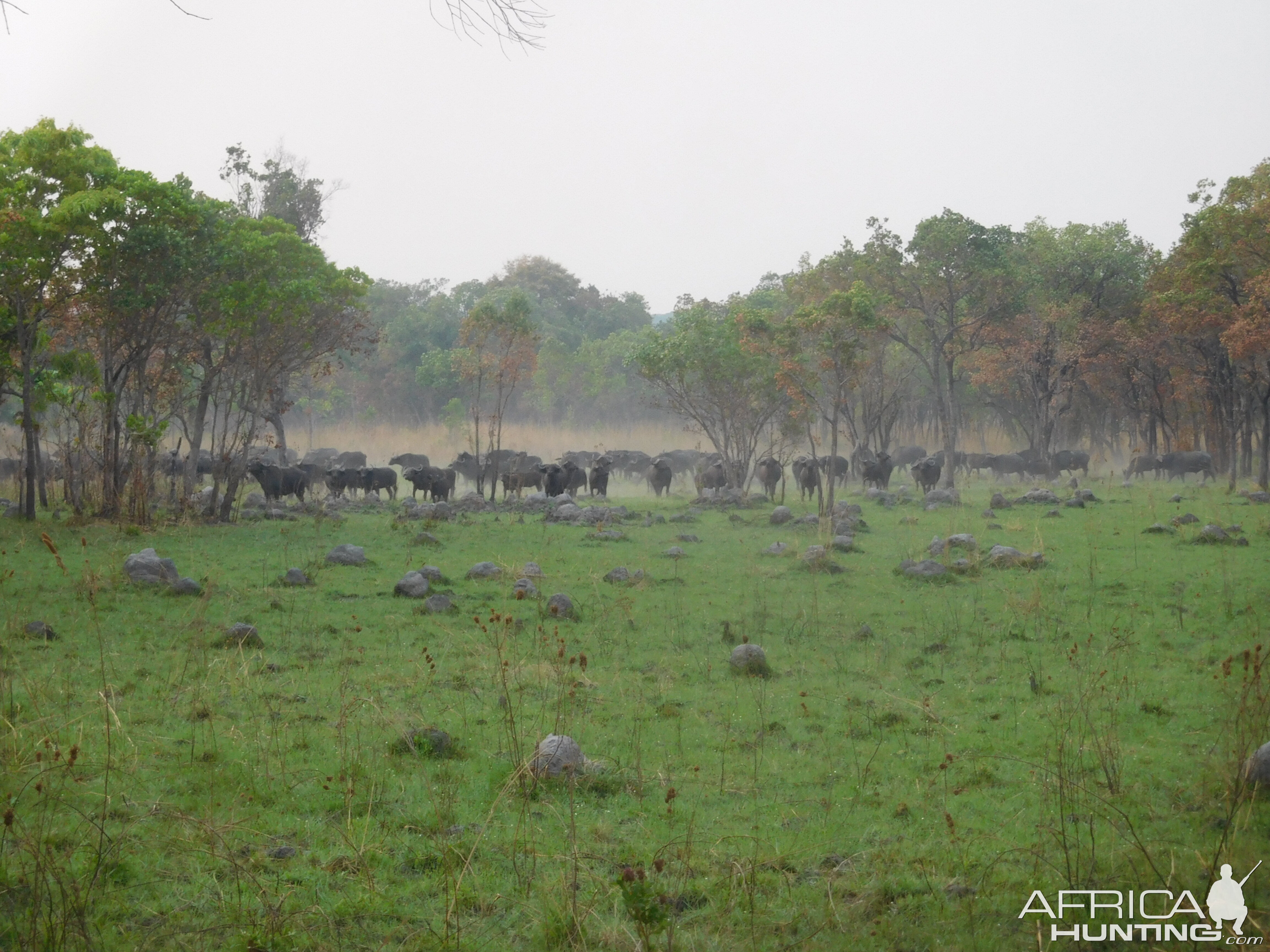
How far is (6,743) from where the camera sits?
6.35 m

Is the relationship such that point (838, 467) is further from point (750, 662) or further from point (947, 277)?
point (750, 662)

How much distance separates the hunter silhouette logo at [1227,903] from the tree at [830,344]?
64.2ft

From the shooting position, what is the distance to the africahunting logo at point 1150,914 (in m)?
4.16

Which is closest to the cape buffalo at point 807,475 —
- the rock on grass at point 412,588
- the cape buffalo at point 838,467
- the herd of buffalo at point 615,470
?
the herd of buffalo at point 615,470

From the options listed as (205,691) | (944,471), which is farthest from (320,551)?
(944,471)

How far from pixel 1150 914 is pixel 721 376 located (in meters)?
28.2

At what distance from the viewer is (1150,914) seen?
4.53m

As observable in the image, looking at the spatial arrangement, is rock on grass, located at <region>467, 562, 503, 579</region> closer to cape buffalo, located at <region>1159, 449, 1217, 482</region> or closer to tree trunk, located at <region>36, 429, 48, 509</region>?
tree trunk, located at <region>36, 429, 48, 509</region>

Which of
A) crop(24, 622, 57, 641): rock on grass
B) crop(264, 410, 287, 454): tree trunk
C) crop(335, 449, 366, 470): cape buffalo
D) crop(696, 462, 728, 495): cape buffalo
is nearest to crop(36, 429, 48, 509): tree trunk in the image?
crop(264, 410, 287, 454): tree trunk

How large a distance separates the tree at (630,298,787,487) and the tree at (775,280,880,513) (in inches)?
41.2

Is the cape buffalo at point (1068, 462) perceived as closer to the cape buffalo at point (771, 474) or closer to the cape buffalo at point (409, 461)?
the cape buffalo at point (771, 474)

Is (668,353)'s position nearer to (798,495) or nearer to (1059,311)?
(798,495)

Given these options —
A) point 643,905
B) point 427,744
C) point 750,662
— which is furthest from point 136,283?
point 643,905

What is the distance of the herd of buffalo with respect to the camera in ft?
97.6
